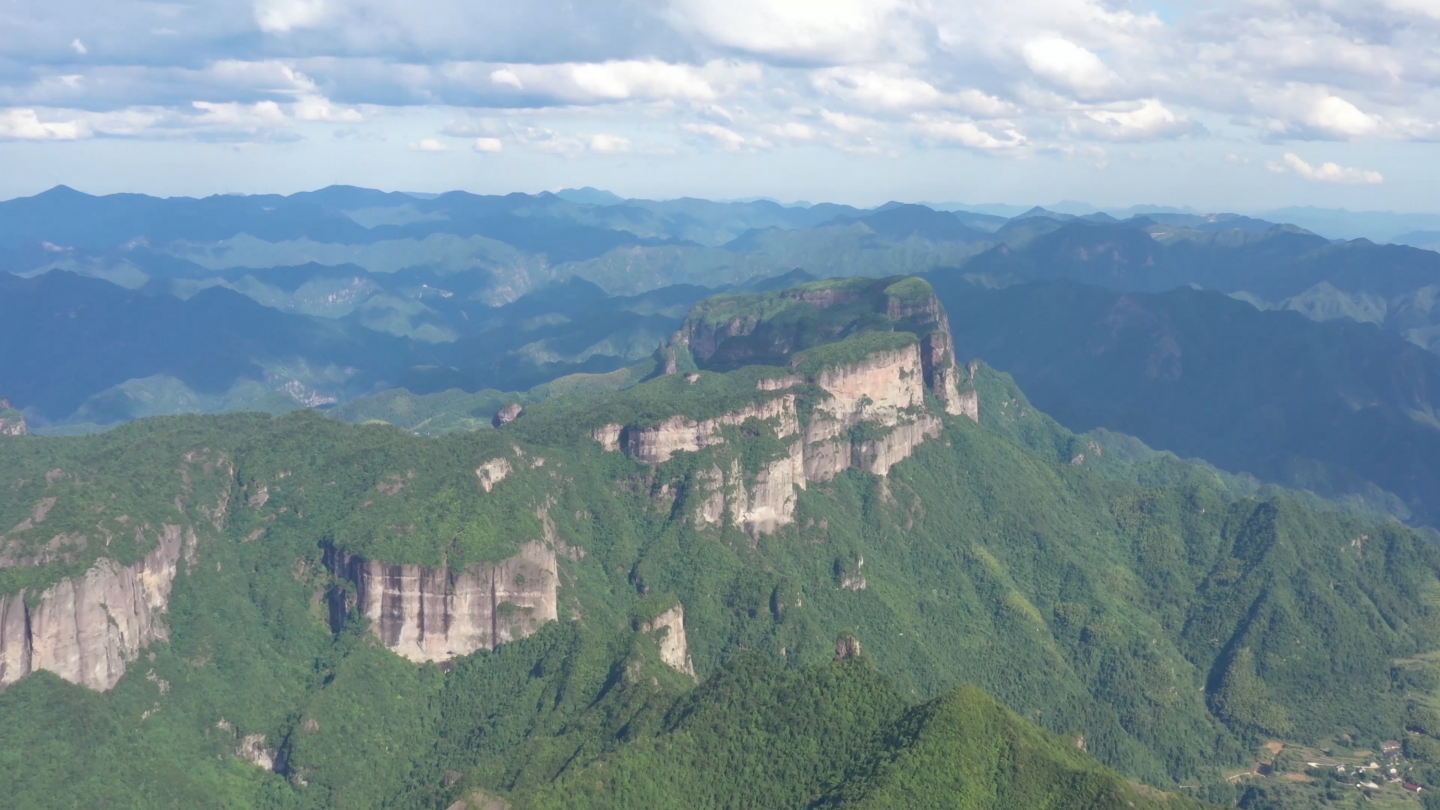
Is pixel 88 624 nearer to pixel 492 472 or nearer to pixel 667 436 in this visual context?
pixel 492 472

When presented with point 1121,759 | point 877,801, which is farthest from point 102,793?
point 1121,759

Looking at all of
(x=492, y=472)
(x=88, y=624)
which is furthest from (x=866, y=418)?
(x=88, y=624)

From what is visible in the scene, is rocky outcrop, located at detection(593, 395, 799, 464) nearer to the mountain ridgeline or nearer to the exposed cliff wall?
the exposed cliff wall

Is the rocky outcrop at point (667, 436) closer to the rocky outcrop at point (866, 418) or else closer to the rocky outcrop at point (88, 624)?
the rocky outcrop at point (866, 418)

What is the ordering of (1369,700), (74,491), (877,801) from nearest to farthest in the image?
(877,801), (74,491), (1369,700)

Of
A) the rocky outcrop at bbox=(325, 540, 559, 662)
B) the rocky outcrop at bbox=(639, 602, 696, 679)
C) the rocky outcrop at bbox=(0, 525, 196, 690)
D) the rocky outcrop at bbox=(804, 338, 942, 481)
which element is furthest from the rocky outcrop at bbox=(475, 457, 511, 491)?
the rocky outcrop at bbox=(804, 338, 942, 481)

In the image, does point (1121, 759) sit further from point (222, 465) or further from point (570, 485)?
point (222, 465)
